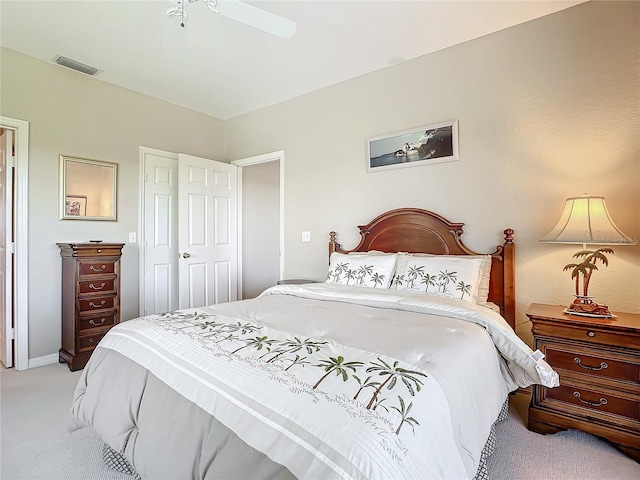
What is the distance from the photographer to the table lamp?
1944mm

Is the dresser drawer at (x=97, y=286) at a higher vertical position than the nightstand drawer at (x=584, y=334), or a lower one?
higher

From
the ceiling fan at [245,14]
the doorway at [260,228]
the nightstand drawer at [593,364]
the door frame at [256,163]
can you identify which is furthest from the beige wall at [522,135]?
the doorway at [260,228]

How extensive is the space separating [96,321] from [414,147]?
3305mm

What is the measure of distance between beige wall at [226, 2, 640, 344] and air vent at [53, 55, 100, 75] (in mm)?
2331

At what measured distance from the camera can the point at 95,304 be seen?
3.10m

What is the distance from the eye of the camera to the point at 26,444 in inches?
73.9

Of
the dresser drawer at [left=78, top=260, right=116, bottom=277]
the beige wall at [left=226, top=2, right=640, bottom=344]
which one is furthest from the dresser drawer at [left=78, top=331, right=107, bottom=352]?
the beige wall at [left=226, top=2, right=640, bottom=344]

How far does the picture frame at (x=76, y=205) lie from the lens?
3.24 m

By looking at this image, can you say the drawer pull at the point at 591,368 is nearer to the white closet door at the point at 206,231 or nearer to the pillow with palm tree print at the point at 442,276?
the pillow with palm tree print at the point at 442,276

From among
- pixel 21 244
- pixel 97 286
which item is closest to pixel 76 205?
pixel 21 244

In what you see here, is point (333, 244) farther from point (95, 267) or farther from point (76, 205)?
point (76, 205)

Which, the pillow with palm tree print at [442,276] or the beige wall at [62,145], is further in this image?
the beige wall at [62,145]

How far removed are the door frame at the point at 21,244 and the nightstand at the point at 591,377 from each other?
157 inches

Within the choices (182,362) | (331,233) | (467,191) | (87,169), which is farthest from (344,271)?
(87,169)
